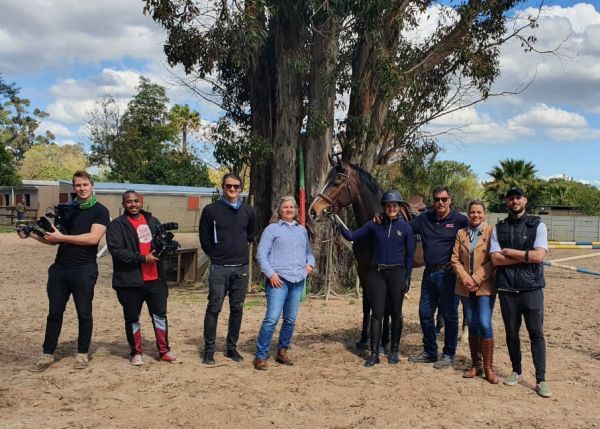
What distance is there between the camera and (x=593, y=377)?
17.1 ft

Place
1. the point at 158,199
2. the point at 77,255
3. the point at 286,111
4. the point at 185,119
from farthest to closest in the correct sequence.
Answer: the point at 185,119
the point at 158,199
the point at 286,111
the point at 77,255

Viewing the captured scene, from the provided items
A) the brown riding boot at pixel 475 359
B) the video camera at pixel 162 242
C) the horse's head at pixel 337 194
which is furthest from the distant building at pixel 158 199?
the brown riding boot at pixel 475 359

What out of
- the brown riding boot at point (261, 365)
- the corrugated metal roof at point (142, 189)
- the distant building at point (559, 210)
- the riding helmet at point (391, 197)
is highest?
the corrugated metal roof at point (142, 189)

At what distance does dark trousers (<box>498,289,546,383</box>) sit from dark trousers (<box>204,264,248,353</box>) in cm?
247

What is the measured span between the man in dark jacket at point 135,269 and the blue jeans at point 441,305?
2571 mm

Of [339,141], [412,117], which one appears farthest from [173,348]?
[412,117]

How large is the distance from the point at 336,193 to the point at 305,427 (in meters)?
2.98

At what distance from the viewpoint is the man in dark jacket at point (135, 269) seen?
5078mm

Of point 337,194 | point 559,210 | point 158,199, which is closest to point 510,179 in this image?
point 559,210

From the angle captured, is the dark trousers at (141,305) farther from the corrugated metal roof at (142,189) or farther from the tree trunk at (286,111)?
the corrugated metal roof at (142,189)

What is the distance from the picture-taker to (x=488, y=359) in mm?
4980

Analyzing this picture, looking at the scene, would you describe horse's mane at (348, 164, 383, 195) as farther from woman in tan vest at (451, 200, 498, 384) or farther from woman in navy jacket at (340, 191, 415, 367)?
woman in tan vest at (451, 200, 498, 384)

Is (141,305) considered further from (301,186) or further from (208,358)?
(301,186)

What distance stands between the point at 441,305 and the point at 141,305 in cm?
306
